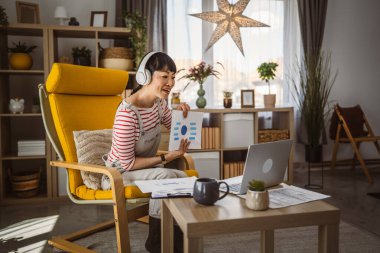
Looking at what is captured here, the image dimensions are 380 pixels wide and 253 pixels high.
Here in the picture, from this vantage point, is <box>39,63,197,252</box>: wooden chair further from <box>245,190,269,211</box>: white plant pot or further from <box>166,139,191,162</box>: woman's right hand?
<box>245,190,269,211</box>: white plant pot

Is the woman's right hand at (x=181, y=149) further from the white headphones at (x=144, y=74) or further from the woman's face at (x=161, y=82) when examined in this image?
the white headphones at (x=144, y=74)

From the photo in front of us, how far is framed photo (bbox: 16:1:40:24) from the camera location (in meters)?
3.28

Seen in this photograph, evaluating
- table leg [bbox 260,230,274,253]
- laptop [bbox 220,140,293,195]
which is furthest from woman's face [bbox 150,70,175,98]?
table leg [bbox 260,230,274,253]

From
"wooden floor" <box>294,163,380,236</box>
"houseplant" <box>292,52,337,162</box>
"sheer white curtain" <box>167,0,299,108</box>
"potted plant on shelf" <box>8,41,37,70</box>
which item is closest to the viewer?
"wooden floor" <box>294,163,380,236</box>

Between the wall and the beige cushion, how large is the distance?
327 cm

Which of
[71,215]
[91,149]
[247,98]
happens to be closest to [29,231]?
[71,215]

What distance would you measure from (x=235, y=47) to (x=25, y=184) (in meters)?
2.60

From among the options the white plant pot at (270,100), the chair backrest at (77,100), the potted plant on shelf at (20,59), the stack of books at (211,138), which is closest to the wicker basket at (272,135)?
the white plant pot at (270,100)

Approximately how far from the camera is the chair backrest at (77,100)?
2.11 meters

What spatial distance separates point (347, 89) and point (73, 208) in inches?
140

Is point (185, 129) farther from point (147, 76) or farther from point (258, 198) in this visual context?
point (258, 198)

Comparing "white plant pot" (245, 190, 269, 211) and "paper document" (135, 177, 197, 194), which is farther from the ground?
"white plant pot" (245, 190, 269, 211)

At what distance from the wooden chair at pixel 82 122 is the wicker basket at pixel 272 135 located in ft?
5.30

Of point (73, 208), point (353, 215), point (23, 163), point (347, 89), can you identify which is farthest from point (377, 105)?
point (23, 163)
